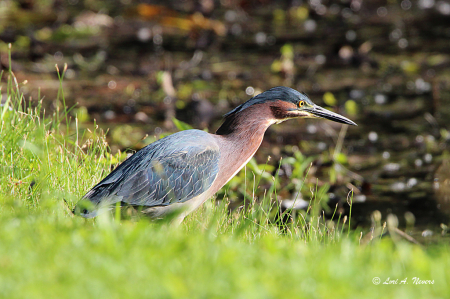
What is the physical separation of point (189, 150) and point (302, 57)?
22.5ft

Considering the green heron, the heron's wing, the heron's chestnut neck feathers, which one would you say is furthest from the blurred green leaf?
the heron's wing

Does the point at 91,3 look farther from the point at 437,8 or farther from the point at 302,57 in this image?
the point at 437,8

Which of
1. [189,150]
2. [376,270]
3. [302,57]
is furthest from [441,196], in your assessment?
[302,57]

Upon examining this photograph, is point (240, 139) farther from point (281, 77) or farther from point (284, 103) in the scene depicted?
point (281, 77)

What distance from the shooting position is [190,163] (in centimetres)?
456

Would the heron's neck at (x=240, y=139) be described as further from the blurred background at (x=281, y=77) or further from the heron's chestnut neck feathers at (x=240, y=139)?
the blurred background at (x=281, y=77)

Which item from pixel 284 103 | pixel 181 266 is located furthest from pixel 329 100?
pixel 181 266

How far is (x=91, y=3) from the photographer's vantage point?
47.2 ft

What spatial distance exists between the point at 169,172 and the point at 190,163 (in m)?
0.17

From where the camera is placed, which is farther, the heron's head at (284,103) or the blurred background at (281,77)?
the blurred background at (281,77)

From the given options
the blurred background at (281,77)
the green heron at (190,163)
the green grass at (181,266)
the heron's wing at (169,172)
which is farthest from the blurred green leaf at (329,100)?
the green grass at (181,266)

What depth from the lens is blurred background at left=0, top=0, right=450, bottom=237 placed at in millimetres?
6809

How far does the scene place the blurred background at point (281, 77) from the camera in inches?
268

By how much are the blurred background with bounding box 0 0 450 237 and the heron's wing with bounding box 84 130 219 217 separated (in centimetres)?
63
